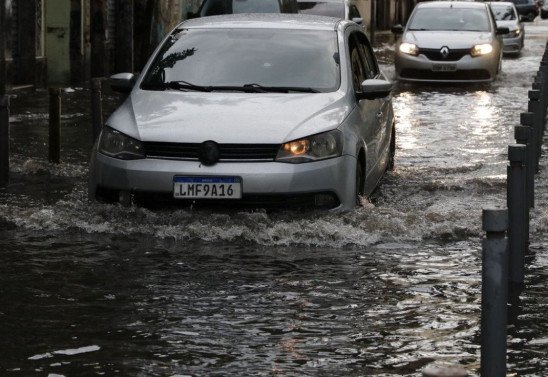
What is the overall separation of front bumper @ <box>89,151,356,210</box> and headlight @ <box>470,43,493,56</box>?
57.5 ft

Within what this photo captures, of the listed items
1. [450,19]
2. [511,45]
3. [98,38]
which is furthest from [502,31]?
[511,45]

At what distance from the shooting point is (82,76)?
27.7m

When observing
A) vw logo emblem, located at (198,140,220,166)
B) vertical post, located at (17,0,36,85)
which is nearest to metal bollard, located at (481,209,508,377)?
vw logo emblem, located at (198,140,220,166)

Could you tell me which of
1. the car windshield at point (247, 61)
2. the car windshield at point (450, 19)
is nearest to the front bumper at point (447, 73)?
the car windshield at point (450, 19)

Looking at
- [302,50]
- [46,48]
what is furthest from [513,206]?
[46,48]

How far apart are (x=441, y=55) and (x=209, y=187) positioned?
1797cm

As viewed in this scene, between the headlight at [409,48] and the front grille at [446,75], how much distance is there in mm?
311

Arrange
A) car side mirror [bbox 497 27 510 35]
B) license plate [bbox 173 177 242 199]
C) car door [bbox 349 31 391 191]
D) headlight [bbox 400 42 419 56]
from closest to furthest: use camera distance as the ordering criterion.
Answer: license plate [bbox 173 177 242 199] → car door [bbox 349 31 391 191] → headlight [bbox 400 42 419 56] → car side mirror [bbox 497 27 510 35]

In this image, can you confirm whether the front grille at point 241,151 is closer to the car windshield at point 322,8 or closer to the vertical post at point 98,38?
the vertical post at point 98,38

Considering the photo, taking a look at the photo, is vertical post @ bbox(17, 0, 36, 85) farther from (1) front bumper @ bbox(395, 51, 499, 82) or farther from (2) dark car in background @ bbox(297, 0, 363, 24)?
(1) front bumper @ bbox(395, 51, 499, 82)

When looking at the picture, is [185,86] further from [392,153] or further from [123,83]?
[392,153]

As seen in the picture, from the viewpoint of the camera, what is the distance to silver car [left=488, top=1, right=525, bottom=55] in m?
38.8

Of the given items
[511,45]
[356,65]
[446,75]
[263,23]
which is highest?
[263,23]

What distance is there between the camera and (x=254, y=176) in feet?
33.5
